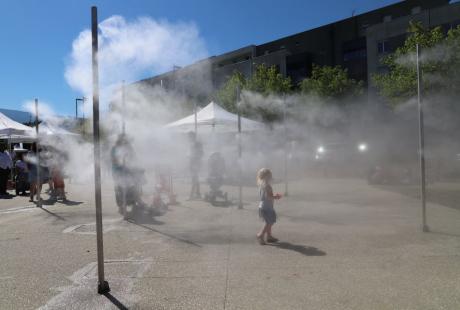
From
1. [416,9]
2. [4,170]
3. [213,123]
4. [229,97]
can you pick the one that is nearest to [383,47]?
[416,9]

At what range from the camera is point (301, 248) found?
18.2ft

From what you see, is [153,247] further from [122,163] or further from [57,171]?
[57,171]

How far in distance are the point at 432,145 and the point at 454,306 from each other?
28246 millimetres

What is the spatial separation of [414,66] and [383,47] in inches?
775

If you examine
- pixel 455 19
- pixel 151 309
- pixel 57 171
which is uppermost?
pixel 455 19

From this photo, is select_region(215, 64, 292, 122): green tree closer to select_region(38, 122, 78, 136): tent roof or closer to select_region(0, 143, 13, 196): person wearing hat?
select_region(38, 122, 78, 136): tent roof


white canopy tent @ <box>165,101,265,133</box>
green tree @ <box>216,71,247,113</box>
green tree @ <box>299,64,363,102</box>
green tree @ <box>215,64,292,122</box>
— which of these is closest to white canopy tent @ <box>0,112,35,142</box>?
white canopy tent @ <box>165,101,265,133</box>

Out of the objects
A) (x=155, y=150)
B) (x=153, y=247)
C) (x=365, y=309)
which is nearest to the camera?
(x=365, y=309)

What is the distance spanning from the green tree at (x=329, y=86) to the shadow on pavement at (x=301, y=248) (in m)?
26.1

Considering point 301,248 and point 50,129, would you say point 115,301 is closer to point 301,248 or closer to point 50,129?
point 301,248

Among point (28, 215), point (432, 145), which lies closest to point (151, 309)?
point (28, 215)

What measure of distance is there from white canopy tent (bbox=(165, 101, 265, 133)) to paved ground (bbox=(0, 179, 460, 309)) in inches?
165

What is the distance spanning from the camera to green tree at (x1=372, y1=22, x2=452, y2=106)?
18141mm

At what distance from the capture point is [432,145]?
2853 centimetres
